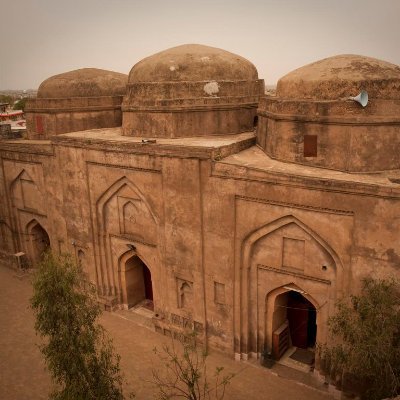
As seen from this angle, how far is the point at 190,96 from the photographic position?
12.3 m

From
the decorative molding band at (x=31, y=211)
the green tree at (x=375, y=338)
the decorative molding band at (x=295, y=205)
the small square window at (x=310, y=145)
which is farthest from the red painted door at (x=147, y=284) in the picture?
the green tree at (x=375, y=338)

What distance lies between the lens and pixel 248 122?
43.2 feet

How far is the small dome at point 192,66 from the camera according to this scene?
1251cm

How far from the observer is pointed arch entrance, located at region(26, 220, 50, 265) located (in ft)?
54.5

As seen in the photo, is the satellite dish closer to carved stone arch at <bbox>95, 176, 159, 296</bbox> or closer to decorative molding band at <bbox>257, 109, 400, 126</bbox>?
decorative molding band at <bbox>257, 109, 400, 126</bbox>

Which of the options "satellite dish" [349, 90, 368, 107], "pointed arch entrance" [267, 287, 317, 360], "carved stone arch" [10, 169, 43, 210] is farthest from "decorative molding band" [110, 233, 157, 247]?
"satellite dish" [349, 90, 368, 107]

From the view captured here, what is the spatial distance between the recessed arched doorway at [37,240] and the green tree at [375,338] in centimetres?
1242

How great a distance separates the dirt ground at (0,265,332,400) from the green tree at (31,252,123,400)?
76.4 inches

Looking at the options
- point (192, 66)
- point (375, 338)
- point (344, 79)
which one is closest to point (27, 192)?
point (192, 66)

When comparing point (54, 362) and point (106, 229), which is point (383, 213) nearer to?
point (54, 362)

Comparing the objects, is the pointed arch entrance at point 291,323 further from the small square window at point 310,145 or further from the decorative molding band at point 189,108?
the decorative molding band at point 189,108

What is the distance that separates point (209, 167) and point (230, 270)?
254 cm

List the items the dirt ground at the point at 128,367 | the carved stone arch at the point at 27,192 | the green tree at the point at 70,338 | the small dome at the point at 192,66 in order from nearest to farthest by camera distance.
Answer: the green tree at the point at 70,338
the dirt ground at the point at 128,367
the small dome at the point at 192,66
the carved stone arch at the point at 27,192

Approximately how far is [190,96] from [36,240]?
8.84 metres
